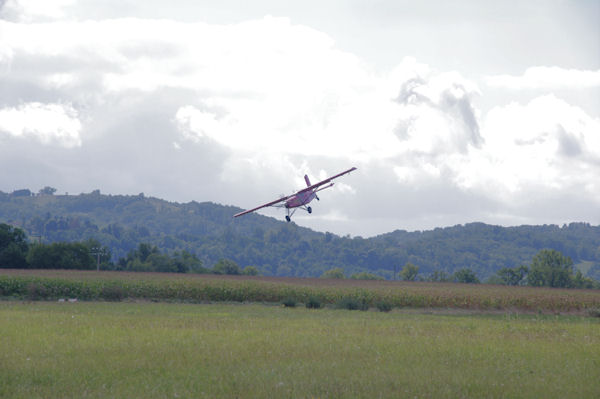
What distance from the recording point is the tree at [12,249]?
92625 mm

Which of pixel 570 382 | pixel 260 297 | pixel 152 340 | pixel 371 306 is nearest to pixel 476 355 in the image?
pixel 570 382

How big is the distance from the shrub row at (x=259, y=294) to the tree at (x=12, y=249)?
36898 mm

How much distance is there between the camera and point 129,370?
1862 centimetres

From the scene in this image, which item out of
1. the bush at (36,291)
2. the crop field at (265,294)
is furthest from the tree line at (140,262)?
the bush at (36,291)

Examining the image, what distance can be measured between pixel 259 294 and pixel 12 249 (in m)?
48.1

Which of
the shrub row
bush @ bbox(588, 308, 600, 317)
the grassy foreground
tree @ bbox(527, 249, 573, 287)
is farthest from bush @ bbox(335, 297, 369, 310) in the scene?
tree @ bbox(527, 249, 573, 287)

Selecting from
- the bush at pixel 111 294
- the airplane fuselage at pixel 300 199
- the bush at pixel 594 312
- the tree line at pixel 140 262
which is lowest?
the bush at pixel 111 294

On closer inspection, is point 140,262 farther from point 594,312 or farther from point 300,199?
point 594,312

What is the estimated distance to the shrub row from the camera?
187 ft

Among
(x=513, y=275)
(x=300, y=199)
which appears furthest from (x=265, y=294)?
(x=513, y=275)

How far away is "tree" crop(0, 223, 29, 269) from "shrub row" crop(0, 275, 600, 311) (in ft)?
121

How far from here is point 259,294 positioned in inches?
2419

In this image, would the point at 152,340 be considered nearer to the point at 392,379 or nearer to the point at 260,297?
the point at 392,379

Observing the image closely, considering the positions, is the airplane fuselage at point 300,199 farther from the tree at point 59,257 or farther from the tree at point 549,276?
the tree at point 549,276
